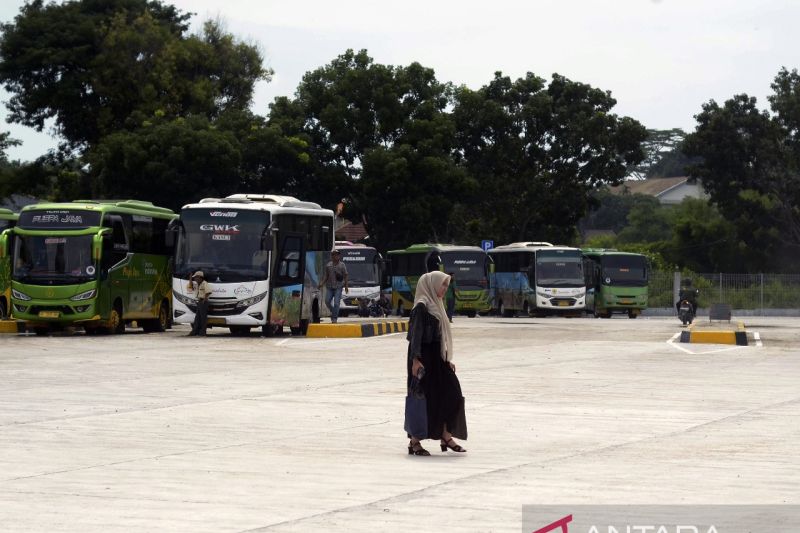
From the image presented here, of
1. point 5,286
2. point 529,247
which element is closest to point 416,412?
point 5,286

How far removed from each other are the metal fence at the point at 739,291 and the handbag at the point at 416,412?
5399cm

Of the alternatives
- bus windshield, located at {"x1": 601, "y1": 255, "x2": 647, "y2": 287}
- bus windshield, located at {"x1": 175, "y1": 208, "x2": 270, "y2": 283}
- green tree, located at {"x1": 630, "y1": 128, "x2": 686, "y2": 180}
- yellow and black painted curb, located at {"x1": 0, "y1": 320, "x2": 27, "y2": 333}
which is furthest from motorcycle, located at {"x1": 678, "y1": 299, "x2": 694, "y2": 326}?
green tree, located at {"x1": 630, "y1": 128, "x2": 686, "y2": 180}

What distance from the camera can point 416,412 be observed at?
518 inches

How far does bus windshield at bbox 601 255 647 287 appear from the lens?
6275 centimetres

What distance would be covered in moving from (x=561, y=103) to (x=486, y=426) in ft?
181

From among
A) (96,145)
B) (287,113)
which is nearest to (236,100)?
(287,113)

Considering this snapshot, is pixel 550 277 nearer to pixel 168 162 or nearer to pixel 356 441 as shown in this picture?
pixel 168 162

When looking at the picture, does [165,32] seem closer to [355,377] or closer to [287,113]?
[287,113]

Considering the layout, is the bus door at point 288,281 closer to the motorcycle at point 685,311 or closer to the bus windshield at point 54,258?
the bus windshield at point 54,258

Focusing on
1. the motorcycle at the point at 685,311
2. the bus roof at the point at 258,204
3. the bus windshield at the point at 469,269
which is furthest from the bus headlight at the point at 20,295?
the bus windshield at the point at 469,269

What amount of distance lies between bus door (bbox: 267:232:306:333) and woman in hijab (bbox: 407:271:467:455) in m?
20.2

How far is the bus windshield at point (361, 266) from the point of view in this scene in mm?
58625

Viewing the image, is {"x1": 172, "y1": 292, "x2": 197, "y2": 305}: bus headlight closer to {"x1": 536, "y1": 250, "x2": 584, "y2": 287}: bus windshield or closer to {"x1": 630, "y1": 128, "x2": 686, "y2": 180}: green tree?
{"x1": 536, "y1": 250, "x2": 584, "y2": 287}: bus windshield

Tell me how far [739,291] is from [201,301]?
38629mm
